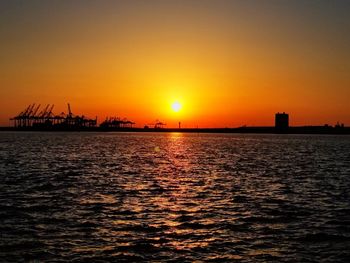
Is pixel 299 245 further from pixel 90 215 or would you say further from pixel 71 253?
pixel 90 215

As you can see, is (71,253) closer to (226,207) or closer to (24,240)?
(24,240)

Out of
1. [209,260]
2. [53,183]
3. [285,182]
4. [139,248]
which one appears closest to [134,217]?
[139,248]

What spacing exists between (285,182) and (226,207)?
14.4 metres

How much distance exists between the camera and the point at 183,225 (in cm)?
2058

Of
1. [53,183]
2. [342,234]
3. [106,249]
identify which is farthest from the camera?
[53,183]

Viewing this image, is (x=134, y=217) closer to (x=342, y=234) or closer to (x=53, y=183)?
(x=342, y=234)

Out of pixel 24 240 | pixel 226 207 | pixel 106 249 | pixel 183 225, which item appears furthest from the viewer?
pixel 226 207

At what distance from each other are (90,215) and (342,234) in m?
11.2

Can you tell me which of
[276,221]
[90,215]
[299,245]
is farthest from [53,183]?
[299,245]

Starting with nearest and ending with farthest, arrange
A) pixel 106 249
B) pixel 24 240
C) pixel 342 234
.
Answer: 1. pixel 106 249
2. pixel 24 240
3. pixel 342 234

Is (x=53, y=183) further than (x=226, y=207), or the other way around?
(x=53, y=183)

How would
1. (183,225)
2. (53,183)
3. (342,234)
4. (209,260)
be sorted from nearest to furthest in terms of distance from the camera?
1. (209,260)
2. (342,234)
3. (183,225)
4. (53,183)

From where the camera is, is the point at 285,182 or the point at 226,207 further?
the point at 285,182

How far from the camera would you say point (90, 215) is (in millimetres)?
22688
